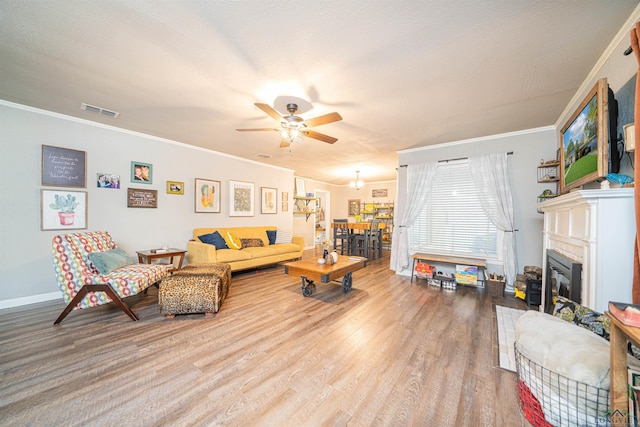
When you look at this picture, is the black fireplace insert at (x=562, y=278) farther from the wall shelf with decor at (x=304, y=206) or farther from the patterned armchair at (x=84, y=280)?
the wall shelf with decor at (x=304, y=206)

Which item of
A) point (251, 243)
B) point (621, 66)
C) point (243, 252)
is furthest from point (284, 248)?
point (621, 66)

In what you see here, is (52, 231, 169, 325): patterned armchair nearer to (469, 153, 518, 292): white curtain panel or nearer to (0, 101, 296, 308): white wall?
(0, 101, 296, 308): white wall

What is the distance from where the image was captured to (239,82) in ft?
7.64

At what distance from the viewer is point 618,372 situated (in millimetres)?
945

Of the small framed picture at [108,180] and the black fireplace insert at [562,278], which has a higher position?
the small framed picture at [108,180]

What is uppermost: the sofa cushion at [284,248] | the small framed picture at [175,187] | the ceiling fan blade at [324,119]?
the ceiling fan blade at [324,119]

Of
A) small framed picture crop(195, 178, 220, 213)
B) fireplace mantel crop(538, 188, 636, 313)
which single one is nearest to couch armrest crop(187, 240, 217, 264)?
small framed picture crop(195, 178, 220, 213)

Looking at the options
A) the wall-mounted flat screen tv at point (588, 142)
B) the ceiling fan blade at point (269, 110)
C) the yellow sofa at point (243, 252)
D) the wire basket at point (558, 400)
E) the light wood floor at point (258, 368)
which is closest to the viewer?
the wire basket at point (558, 400)

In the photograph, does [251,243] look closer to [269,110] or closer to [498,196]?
[269,110]

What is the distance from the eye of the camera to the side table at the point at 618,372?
3.04 feet

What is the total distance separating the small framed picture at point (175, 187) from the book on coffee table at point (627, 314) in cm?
533

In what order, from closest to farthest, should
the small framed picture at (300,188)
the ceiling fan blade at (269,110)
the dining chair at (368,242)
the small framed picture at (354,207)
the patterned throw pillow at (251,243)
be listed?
the ceiling fan blade at (269,110), the patterned throw pillow at (251,243), the dining chair at (368,242), the small framed picture at (300,188), the small framed picture at (354,207)

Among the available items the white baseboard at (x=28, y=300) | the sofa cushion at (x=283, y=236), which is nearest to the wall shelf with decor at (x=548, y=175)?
the sofa cushion at (x=283, y=236)

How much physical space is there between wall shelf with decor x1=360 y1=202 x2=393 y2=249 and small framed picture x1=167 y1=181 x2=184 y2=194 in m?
5.91
